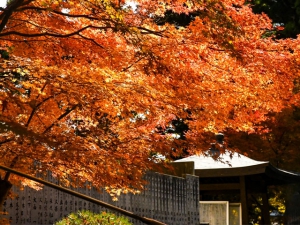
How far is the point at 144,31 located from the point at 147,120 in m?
1.98

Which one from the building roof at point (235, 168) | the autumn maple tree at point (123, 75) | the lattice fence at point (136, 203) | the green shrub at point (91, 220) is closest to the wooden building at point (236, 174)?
the building roof at point (235, 168)

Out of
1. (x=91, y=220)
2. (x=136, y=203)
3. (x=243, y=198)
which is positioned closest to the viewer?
(x=91, y=220)

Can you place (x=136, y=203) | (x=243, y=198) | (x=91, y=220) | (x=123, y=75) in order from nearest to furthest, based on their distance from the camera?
(x=123, y=75) → (x=91, y=220) → (x=136, y=203) → (x=243, y=198)

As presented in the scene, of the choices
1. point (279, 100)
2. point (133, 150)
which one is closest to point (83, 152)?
point (133, 150)

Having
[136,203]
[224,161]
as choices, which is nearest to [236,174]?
[224,161]

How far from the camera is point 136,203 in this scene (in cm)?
1283

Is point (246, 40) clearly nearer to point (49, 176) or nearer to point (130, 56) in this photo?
point (130, 56)

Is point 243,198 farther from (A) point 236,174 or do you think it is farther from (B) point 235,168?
(B) point 235,168

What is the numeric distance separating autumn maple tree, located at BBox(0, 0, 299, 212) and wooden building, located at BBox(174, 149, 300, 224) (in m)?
4.42

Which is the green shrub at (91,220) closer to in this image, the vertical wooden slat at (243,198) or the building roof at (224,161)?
the building roof at (224,161)

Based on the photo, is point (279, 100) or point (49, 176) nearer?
point (279, 100)

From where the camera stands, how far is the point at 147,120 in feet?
32.2

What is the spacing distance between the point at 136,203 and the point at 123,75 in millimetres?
6242

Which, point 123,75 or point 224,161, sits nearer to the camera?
point 123,75
